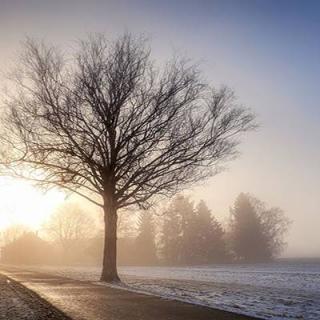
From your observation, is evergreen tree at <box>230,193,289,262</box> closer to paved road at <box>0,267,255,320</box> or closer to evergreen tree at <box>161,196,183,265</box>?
evergreen tree at <box>161,196,183,265</box>

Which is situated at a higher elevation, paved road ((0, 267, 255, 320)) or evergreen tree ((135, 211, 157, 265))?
evergreen tree ((135, 211, 157, 265))

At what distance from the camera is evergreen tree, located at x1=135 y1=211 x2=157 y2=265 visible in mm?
99062

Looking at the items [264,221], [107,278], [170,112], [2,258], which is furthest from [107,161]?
[2,258]

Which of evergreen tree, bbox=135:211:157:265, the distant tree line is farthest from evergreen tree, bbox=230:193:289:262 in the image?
evergreen tree, bbox=135:211:157:265

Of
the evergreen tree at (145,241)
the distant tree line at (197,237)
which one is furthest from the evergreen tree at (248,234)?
the evergreen tree at (145,241)

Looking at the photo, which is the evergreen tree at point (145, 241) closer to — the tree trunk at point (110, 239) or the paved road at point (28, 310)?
the tree trunk at point (110, 239)

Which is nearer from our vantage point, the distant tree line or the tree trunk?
the tree trunk

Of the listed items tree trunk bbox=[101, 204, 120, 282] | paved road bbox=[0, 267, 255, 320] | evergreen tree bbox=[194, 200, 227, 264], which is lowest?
paved road bbox=[0, 267, 255, 320]

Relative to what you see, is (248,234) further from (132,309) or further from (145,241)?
(132,309)

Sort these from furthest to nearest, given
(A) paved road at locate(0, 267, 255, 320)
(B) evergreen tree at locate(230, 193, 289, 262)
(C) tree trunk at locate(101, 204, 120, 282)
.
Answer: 1. (B) evergreen tree at locate(230, 193, 289, 262)
2. (C) tree trunk at locate(101, 204, 120, 282)
3. (A) paved road at locate(0, 267, 255, 320)

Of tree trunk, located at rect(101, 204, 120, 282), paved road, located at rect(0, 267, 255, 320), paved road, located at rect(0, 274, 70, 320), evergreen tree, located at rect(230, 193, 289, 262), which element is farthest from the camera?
evergreen tree, located at rect(230, 193, 289, 262)

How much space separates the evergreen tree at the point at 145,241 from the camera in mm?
99062

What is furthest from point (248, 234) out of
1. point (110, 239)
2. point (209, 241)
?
point (110, 239)

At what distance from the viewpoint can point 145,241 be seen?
3957 inches
